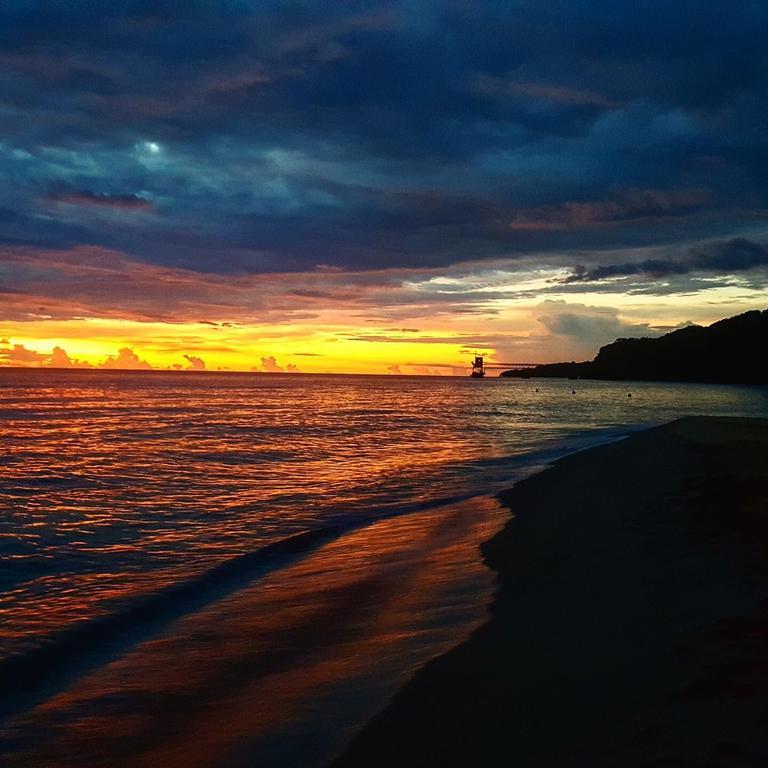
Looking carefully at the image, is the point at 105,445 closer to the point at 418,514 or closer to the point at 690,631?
the point at 418,514

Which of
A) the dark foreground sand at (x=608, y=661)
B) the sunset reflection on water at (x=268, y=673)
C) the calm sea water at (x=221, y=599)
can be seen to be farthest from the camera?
the calm sea water at (x=221, y=599)

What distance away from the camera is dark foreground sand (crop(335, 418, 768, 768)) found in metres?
5.23

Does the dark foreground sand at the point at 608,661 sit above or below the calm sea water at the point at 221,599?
above

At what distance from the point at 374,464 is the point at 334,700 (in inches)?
872

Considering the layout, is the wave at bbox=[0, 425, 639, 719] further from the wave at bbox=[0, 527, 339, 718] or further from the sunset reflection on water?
the sunset reflection on water

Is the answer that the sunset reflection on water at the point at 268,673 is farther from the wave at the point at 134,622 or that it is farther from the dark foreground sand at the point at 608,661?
the dark foreground sand at the point at 608,661

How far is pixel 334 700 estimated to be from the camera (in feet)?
22.2

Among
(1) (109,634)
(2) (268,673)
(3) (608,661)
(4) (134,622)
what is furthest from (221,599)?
(3) (608,661)

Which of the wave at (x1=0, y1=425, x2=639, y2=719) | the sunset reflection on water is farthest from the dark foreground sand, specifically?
the wave at (x1=0, y1=425, x2=639, y2=719)

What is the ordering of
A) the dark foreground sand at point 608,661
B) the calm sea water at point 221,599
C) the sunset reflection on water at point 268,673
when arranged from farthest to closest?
the calm sea water at point 221,599, the sunset reflection on water at point 268,673, the dark foreground sand at point 608,661

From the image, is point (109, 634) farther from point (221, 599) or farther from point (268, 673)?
point (268, 673)

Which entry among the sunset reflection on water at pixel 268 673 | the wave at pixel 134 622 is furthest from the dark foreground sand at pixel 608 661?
the wave at pixel 134 622

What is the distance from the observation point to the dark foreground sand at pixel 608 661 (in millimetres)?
5227

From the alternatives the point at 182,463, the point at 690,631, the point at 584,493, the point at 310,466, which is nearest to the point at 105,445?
the point at 182,463
